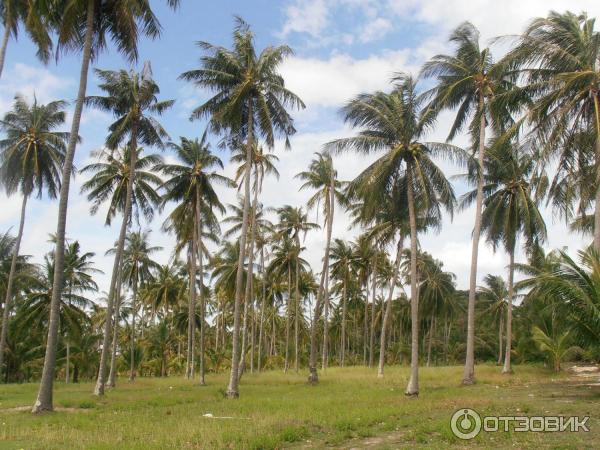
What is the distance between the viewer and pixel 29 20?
53.6 feet

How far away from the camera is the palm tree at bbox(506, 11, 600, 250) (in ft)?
55.2

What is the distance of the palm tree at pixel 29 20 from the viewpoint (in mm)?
16375

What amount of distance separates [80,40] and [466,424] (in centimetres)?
1872

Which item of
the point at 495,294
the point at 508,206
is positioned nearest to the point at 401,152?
→ the point at 508,206

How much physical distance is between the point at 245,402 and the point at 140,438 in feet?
27.0

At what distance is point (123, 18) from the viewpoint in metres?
19.1

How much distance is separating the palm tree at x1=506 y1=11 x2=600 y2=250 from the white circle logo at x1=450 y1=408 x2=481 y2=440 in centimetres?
838

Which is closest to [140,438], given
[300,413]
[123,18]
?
[300,413]

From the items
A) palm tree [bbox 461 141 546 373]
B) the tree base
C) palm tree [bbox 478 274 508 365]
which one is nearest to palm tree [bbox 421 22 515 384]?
palm tree [bbox 461 141 546 373]

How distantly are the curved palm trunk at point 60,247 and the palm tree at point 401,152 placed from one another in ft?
34.0

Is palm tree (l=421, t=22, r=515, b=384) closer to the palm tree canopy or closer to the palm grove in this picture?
the palm grove

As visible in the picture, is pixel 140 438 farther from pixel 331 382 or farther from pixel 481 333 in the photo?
pixel 481 333

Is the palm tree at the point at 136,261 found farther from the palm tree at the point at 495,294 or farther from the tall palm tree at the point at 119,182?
the palm tree at the point at 495,294

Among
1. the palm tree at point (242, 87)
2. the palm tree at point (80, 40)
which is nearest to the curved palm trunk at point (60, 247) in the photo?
the palm tree at point (80, 40)
